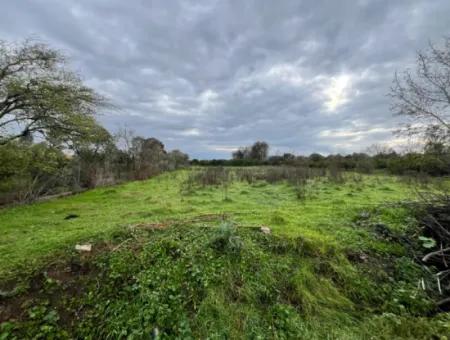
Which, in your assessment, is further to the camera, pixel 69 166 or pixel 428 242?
pixel 69 166

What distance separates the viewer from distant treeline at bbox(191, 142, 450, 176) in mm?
5910

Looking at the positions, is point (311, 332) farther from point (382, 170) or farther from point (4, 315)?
point (382, 170)

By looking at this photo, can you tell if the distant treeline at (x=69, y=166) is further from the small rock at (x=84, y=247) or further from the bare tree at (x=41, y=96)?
the small rock at (x=84, y=247)

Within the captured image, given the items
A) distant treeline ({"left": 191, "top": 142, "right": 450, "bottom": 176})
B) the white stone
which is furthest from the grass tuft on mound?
distant treeline ({"left": 191, "top": 142, "right": 450, "bottom": 176})

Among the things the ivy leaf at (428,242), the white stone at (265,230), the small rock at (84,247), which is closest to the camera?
the small rock at (84,247)

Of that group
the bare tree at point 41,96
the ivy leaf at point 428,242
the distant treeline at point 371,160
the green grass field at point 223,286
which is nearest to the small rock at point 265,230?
the green grass field at point 223,286

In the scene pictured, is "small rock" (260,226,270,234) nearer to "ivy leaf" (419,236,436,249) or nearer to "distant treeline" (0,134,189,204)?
"ivy leaf" (419,236,436,249)

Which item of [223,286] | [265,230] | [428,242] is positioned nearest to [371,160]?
[428,242]

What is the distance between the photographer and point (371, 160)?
860 inches

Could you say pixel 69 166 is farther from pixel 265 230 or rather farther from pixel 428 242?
pixel 428 242

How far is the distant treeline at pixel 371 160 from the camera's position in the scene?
591 centimetres

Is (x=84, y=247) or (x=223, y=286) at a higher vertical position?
(x=84, y=247)

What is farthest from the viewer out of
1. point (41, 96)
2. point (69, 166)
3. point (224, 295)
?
point (69, 166)

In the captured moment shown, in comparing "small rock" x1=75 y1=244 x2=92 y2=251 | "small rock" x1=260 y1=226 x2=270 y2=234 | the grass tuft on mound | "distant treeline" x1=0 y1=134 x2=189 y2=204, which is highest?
A: "distant treeline" x1=0 y1=134 x2=189 y2=204
